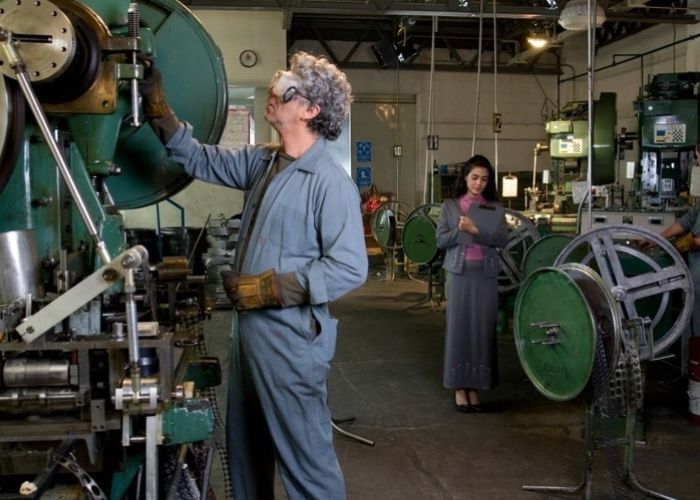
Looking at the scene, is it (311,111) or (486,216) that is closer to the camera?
(311,111)

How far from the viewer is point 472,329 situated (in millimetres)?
3068

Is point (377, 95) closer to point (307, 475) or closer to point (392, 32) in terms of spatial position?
point (392, 32)

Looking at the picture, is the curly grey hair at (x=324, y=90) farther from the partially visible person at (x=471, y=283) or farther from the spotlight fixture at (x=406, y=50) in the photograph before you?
the spotlight fixture at (x=406, y=50)

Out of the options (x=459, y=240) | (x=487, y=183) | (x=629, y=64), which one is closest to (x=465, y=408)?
(x=459, y=240)

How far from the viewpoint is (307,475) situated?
1.53 metres

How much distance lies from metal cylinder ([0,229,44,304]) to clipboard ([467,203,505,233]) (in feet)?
6.86

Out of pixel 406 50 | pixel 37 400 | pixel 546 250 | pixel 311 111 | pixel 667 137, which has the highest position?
pixel 406 50

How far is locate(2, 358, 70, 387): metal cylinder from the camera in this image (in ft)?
3.74

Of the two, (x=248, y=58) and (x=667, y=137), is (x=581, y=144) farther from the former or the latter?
(x=248, y=58)

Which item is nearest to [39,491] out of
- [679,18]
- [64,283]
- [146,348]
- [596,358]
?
[146,348]

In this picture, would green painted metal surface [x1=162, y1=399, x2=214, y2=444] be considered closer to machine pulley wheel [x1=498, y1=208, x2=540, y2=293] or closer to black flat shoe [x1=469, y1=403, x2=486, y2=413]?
black flat shoe [x1=469, y1=403, x2=486, y2=413]

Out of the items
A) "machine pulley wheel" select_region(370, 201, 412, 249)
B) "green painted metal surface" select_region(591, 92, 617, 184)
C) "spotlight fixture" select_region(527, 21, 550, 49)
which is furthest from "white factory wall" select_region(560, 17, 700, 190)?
"machine pulley wheel" select_region(370, 201, 412, 249)

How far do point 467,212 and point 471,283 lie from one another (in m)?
0.31

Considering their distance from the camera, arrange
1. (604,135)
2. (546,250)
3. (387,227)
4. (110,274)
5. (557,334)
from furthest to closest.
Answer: (387,227) → (604,135) → (546,250) → (557,334) → (110,274)
